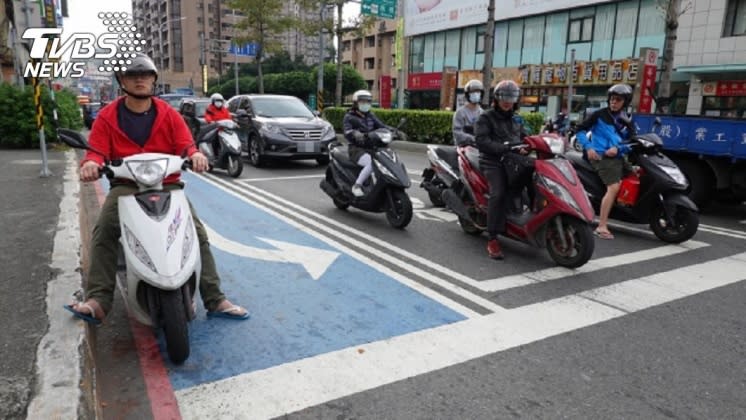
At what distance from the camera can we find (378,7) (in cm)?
2277

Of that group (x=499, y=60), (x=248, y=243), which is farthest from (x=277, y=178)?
(x=499, y=60)

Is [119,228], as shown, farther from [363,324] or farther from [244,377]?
[363,324]

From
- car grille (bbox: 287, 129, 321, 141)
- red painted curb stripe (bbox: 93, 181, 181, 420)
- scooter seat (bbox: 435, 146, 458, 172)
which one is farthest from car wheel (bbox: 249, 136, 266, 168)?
red painted curb stripe (bbox: 93, 181, 181, 420)

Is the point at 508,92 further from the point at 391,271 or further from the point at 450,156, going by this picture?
the point at 391,271

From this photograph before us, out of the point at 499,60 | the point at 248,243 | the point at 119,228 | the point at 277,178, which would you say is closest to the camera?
the point at 119,228

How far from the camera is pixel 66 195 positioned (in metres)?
7.52

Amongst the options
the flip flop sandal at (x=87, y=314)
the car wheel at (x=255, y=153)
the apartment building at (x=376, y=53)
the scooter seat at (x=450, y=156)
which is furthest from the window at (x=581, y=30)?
the apartment building at (x=376, y=53)

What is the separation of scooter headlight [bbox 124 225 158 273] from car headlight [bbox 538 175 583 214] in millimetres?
3702

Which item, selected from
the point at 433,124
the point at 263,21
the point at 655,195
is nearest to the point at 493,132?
the point at 655,195

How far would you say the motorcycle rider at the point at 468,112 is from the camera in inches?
310

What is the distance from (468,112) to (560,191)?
3069mm

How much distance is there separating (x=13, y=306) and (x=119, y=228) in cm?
91

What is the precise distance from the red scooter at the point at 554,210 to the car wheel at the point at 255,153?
7.56 m

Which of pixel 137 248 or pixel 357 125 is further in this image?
pixel 357 125
